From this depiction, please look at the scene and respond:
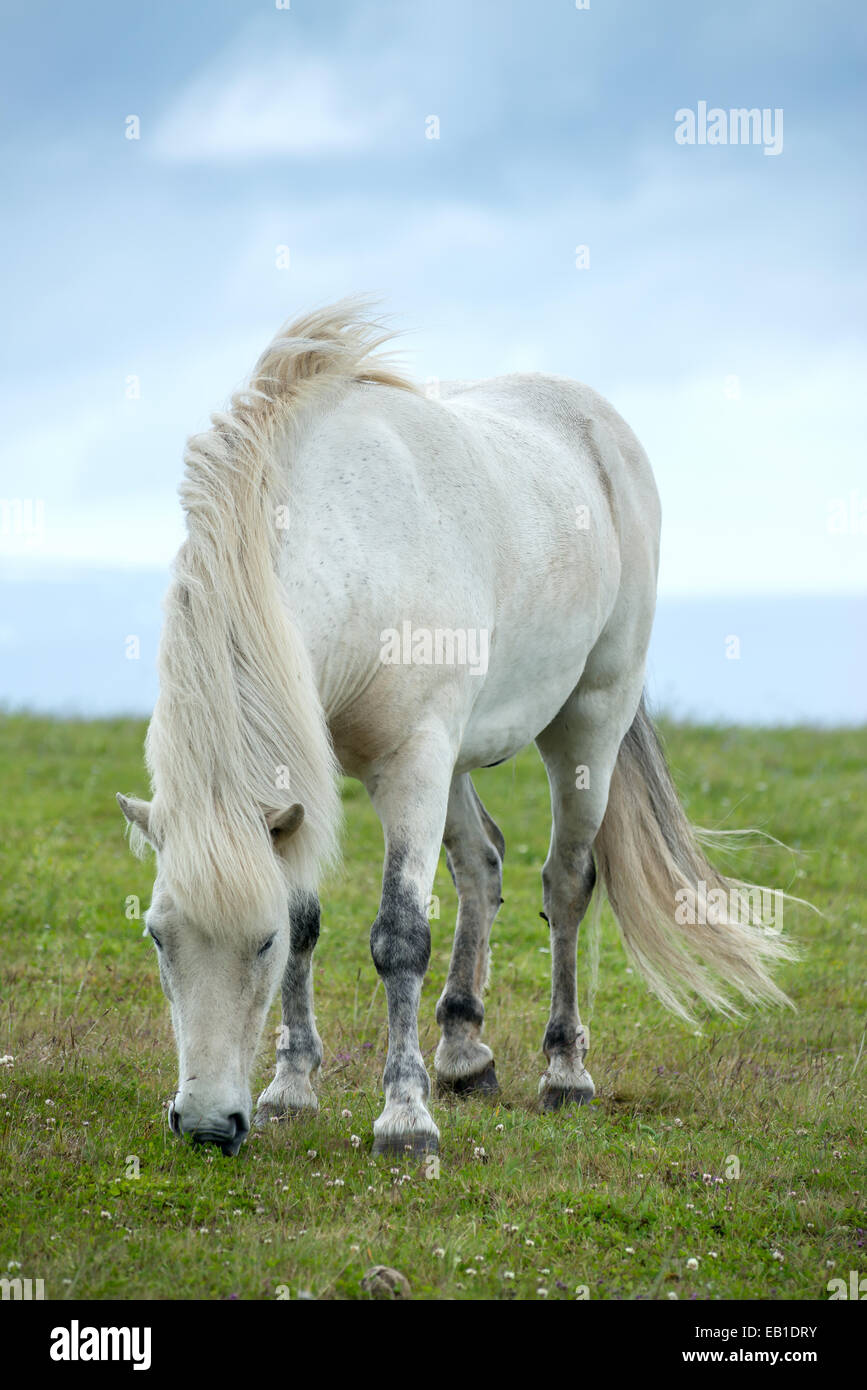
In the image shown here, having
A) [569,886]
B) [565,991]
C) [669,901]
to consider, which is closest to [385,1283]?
[565,991]

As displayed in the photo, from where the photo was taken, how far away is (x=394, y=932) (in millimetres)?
4520

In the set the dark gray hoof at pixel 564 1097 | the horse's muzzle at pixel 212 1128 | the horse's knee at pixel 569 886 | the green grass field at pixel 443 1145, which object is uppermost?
the horse's knee at pixel 569 886

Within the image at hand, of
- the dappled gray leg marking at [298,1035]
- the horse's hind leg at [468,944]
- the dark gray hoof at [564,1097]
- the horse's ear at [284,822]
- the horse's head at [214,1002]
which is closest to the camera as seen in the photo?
the horse's head at [214,1002]

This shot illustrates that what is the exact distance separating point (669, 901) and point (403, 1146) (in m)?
2.51

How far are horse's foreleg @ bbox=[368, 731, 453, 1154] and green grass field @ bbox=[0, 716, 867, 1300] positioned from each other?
28 centimetres

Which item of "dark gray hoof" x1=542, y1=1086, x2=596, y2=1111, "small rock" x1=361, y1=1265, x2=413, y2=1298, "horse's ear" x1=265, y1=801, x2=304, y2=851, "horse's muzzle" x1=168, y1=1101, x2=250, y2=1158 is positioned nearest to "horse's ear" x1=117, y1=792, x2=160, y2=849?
"horse's ear" x1=265, y1=801, x2=304, y2=851

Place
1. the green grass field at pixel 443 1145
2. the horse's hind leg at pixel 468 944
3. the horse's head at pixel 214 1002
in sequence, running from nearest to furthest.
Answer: the green grass field at pixel 443 1145, the horse's head at pixel 214 1002, the horse's hind leg at pixel 468 944

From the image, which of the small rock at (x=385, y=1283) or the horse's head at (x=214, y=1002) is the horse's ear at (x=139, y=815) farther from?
the small rock at (x=385, y=1283)

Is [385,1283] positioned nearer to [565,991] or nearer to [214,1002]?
[214,1002]

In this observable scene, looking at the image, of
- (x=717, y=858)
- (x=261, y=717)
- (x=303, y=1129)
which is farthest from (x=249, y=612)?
(x=717, y=858)

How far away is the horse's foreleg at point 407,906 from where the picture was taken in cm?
450

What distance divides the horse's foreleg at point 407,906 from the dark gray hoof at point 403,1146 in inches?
1.7

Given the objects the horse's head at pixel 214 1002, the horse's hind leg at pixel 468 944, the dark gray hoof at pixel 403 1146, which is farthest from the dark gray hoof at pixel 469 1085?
the horse's head at pixel 214 1002
